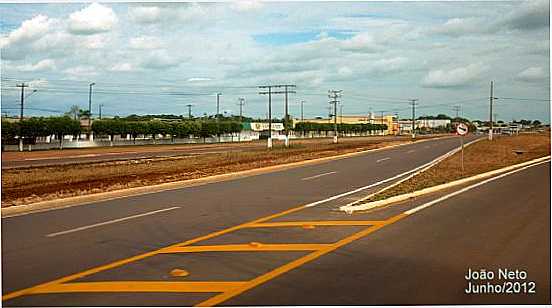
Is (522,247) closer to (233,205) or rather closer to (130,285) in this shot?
(130,285)

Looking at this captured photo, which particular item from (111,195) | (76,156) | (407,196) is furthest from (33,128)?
(407,196)

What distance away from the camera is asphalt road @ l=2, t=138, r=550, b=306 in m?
7.23

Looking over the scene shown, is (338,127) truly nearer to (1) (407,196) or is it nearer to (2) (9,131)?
(2) (9,131)

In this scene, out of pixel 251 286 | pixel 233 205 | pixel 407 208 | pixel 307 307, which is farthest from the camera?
pixel 233 205

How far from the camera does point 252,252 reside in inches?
376

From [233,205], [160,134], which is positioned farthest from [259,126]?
[233,205]

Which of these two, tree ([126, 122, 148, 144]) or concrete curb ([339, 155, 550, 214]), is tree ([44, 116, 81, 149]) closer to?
tree ([126, 122, 148, 144])

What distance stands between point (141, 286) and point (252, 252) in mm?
2348

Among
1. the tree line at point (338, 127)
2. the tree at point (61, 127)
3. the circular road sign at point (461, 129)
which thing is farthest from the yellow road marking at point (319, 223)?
Answer: the tree line at point (338, 127)

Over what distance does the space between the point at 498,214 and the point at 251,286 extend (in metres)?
7.62

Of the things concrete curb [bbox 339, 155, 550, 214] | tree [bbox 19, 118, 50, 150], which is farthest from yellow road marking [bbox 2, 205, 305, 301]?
tree [bbox 19, 118, 50, 150]

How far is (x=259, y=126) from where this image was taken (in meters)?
162

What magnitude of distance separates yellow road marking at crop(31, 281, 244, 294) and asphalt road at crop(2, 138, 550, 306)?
0.05ft

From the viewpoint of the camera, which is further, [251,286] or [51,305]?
[251,286]
